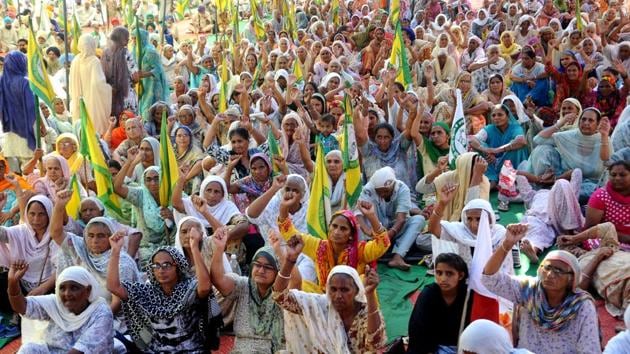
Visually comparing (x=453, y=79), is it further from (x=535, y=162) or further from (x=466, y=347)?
(x=466, y=347)

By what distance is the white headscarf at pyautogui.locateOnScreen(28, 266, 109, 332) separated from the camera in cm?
338

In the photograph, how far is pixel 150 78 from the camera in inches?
308

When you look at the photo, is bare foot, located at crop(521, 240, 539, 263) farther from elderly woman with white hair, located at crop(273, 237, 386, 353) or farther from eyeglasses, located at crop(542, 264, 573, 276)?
elderly woman with white hair, located at crop(273, 237, 386, 353)

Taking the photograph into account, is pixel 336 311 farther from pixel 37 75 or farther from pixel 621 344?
pixel 37 75

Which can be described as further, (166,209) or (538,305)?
(166,209)

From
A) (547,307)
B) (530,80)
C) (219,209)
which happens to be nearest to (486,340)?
(547,307)

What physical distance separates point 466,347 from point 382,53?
7274 millimetres

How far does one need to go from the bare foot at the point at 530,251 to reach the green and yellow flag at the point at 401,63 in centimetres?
265

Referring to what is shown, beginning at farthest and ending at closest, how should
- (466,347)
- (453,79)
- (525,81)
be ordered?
(453,79)
(525,81)
(466,347)

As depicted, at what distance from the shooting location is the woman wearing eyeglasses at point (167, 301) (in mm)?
3449

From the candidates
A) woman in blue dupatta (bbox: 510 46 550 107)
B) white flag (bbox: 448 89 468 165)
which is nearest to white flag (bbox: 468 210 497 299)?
white flag (bbox: 448 89 468 165)

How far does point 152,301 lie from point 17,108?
12.7ft

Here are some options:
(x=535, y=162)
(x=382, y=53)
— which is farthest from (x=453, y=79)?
(x=535, y=162)

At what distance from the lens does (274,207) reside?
181 inches
